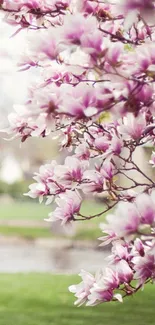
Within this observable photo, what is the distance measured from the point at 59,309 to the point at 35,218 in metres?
16.1

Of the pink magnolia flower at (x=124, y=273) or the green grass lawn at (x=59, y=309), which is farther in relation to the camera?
the green grass lawn at (x=59, y=309)

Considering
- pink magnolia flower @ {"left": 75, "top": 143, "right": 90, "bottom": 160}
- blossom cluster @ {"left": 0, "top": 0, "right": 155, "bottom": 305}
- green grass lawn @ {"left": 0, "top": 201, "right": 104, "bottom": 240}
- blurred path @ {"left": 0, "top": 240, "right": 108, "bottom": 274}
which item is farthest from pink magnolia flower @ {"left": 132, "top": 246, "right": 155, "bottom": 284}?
green grass lawn @ {"left": 0, "top": 201, "right": 104, "bottom": 240}

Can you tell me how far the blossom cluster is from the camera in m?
1.50

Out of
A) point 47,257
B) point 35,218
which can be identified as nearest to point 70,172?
point 47,257

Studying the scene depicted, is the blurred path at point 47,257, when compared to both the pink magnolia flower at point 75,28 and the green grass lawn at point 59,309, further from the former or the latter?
the pink magnolia flower at point 75,28

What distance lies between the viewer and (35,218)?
21.3 m

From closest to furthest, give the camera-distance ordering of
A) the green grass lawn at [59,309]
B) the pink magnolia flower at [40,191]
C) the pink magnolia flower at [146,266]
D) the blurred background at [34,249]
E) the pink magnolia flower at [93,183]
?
the pink magnolia flower at [146,266], the pink magnolia flower at [93,183], the pink magnolia flower at [40,191], the green grass lawn at [59,309], the blurred background at [34,249]

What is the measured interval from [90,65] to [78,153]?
0.71 meters

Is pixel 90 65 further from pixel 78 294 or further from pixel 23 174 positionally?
pixel 23 174

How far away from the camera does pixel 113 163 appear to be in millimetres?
2107

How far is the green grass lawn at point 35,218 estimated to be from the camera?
1814 centimetres

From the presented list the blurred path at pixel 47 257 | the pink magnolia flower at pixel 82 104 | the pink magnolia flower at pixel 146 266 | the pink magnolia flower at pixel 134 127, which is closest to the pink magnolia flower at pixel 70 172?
the pink magnolia flower at pixel 134 127

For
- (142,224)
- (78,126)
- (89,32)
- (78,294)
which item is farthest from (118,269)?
(89,32)

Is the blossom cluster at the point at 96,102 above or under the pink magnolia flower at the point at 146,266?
above
